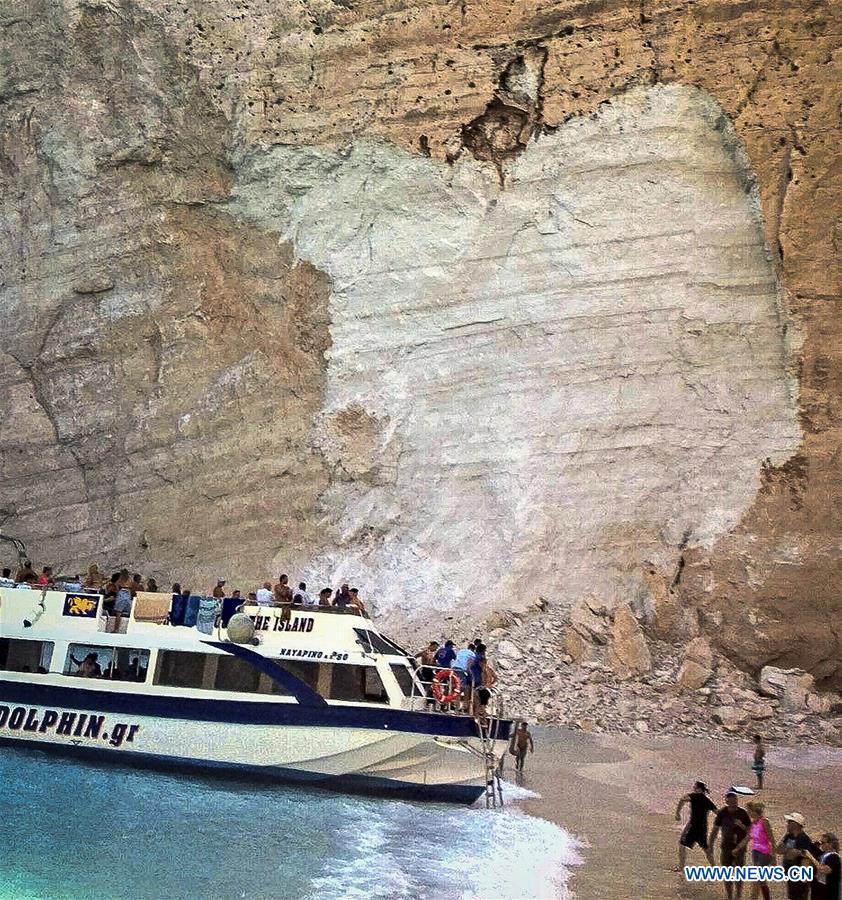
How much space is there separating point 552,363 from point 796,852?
13276 mm

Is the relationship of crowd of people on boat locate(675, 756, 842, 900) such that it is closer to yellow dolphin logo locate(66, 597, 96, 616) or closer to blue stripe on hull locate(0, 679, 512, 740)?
blue stripe on hull locate(0, 679, 512, 740)

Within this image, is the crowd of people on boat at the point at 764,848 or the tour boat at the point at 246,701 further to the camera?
the tour boat at the point at 246,701

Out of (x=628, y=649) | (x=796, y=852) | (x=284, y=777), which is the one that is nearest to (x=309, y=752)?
(x=284, y=777)

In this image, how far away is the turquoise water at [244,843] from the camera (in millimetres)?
9617

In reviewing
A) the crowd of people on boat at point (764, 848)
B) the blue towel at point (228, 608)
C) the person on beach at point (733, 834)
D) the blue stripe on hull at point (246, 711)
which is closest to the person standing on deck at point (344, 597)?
the blue towel at point (228, 608)

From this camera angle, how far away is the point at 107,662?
560 inches

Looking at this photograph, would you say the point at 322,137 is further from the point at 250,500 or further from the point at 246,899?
the point at 246,899

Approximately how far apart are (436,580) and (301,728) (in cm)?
777

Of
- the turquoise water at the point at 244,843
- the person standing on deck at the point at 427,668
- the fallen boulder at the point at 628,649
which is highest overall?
the fallen boulder at the point at 628,649

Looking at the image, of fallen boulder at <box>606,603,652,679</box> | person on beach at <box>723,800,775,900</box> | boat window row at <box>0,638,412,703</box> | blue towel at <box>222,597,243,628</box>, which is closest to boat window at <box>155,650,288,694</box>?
boat window row at <box>0,638,412,703</box>

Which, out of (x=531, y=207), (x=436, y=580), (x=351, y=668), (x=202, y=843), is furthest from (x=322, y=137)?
(x=202, y=843)

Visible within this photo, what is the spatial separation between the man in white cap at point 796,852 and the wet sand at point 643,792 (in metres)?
1.02

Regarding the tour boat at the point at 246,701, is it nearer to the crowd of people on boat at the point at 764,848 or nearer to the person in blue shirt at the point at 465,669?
the person in blue shirt at the point at 465,669

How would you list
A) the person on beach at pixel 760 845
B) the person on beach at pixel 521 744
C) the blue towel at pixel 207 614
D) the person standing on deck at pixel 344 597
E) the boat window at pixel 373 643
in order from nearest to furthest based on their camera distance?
the person on beach at pixel 760 845
the boat window at pixel 373 643
the blue towel at pixel 207 614
the person on beach at pixel 521 744
the person standing on deck at pixel 344 597
